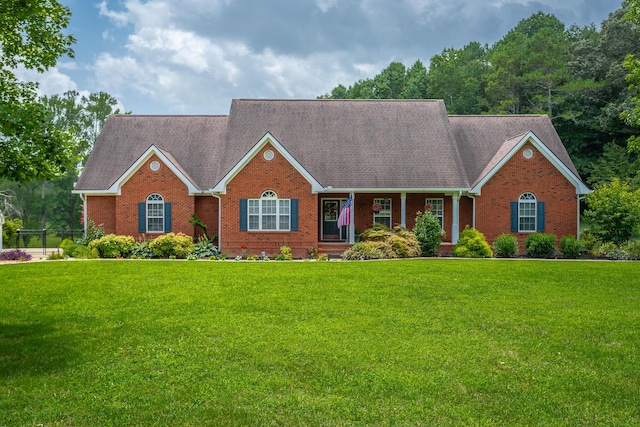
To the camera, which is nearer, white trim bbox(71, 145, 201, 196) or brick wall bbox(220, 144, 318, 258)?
brick wall bbox(220, 144, 318, 258)

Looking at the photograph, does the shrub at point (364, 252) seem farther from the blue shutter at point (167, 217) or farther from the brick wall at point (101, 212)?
the brick wall at point (101, 212)

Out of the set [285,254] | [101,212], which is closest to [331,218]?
[285,254]

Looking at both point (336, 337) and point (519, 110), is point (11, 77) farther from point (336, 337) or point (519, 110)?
point (519, 110)

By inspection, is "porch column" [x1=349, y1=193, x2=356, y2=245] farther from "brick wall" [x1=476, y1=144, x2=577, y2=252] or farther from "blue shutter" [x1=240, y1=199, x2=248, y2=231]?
"brick wall" [x1=476, y1=144, x2=577, y2=252]

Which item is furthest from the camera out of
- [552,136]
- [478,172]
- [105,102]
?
[105,102]

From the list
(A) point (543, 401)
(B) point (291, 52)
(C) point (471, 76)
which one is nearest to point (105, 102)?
(B) point (291, 52)

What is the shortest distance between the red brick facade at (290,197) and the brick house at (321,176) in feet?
0.15

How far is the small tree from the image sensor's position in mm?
19203

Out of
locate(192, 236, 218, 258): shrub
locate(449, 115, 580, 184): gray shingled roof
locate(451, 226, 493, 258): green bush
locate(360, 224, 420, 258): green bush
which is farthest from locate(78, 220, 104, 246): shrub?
locate(449, 115, 580, 184): gray shingled roof

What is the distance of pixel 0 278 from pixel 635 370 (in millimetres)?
14892

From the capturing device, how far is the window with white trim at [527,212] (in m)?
21.8

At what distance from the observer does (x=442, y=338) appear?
26.0ft

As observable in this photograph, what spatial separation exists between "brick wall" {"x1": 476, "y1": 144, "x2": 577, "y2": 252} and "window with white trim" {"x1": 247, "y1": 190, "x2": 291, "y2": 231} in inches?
370

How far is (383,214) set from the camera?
74.7 feet
